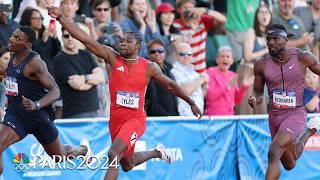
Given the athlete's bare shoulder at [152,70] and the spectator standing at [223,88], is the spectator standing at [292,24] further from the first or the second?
the athlete's bare shoulder at [152,70]

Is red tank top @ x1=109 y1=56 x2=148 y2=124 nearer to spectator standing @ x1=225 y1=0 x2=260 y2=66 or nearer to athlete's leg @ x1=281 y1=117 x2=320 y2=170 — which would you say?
athlete's leg @ x1=281 y1=117 x2=320 y2=170

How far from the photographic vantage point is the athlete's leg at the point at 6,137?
567 inches

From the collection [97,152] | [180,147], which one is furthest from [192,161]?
[97,152]

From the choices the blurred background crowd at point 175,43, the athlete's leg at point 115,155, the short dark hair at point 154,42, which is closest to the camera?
the athlete's leg at point 115,155

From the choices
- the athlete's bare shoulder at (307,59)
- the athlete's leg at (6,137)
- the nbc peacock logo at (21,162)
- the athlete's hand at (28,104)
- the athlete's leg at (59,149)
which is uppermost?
the athlete's bare shoulder at (307,59)

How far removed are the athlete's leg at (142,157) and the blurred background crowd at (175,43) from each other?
4.96ft

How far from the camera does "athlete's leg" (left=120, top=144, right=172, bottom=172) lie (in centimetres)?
1509

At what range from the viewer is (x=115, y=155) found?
14188mm

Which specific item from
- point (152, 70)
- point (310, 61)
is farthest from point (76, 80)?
point (310, 61)

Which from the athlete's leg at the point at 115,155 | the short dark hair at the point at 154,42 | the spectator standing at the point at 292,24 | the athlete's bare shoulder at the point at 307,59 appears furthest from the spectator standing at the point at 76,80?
the spectator standing at the point at 292,24

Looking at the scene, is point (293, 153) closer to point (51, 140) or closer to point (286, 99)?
point (286, 99)

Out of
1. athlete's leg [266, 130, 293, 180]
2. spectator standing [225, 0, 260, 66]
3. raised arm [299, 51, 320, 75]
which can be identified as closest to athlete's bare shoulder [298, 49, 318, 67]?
raised arm [299, 51, 320, 75]

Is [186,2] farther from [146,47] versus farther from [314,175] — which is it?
[314,175]

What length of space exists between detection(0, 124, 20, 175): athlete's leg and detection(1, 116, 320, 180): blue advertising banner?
1.40m
